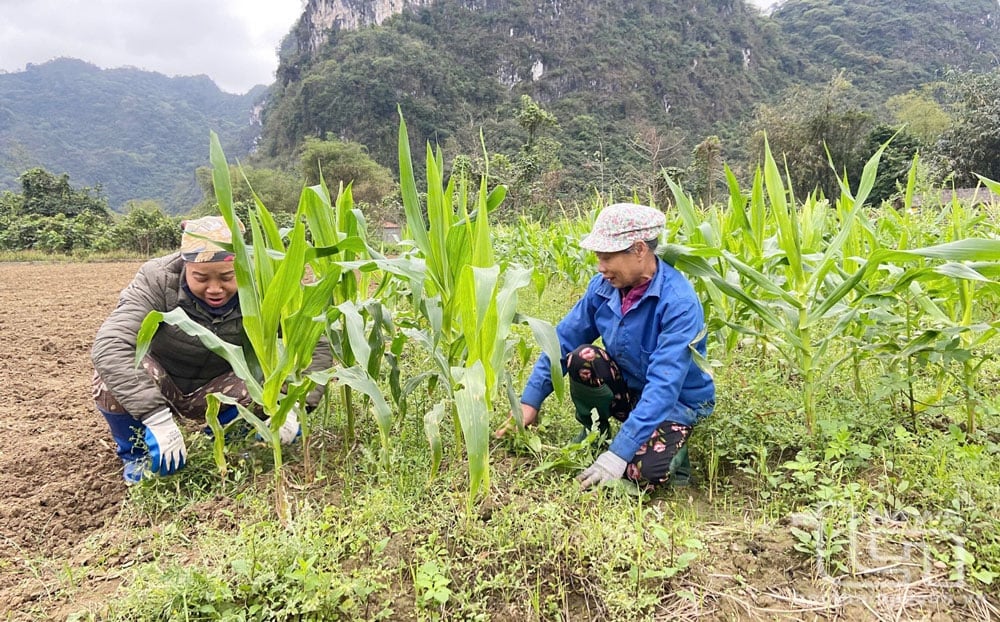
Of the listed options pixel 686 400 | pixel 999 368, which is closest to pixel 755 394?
pixel 686 400

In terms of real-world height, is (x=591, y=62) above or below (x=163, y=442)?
above

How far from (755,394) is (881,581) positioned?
1245 mm

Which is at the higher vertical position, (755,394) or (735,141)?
(735,141)

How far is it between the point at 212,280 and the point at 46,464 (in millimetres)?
1138

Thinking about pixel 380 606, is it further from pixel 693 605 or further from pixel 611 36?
pixel 611 36

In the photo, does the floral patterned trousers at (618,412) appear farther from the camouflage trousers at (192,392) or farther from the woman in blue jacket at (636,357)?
the camouflage trousers at (192,392)

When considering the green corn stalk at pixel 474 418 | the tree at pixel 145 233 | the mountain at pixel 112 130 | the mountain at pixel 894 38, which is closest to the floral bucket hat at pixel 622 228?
the green corn stalk at pixel 474 418

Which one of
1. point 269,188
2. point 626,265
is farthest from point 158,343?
point 269,188

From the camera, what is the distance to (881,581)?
4.61 feet

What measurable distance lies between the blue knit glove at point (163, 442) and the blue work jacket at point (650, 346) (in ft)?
4.35

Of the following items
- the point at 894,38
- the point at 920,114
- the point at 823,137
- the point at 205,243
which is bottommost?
the point at 205,243

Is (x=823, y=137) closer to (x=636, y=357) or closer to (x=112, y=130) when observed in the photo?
(x=636, y=357)

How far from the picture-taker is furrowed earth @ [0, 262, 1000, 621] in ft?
4.46

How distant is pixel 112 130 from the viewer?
73375 mm
